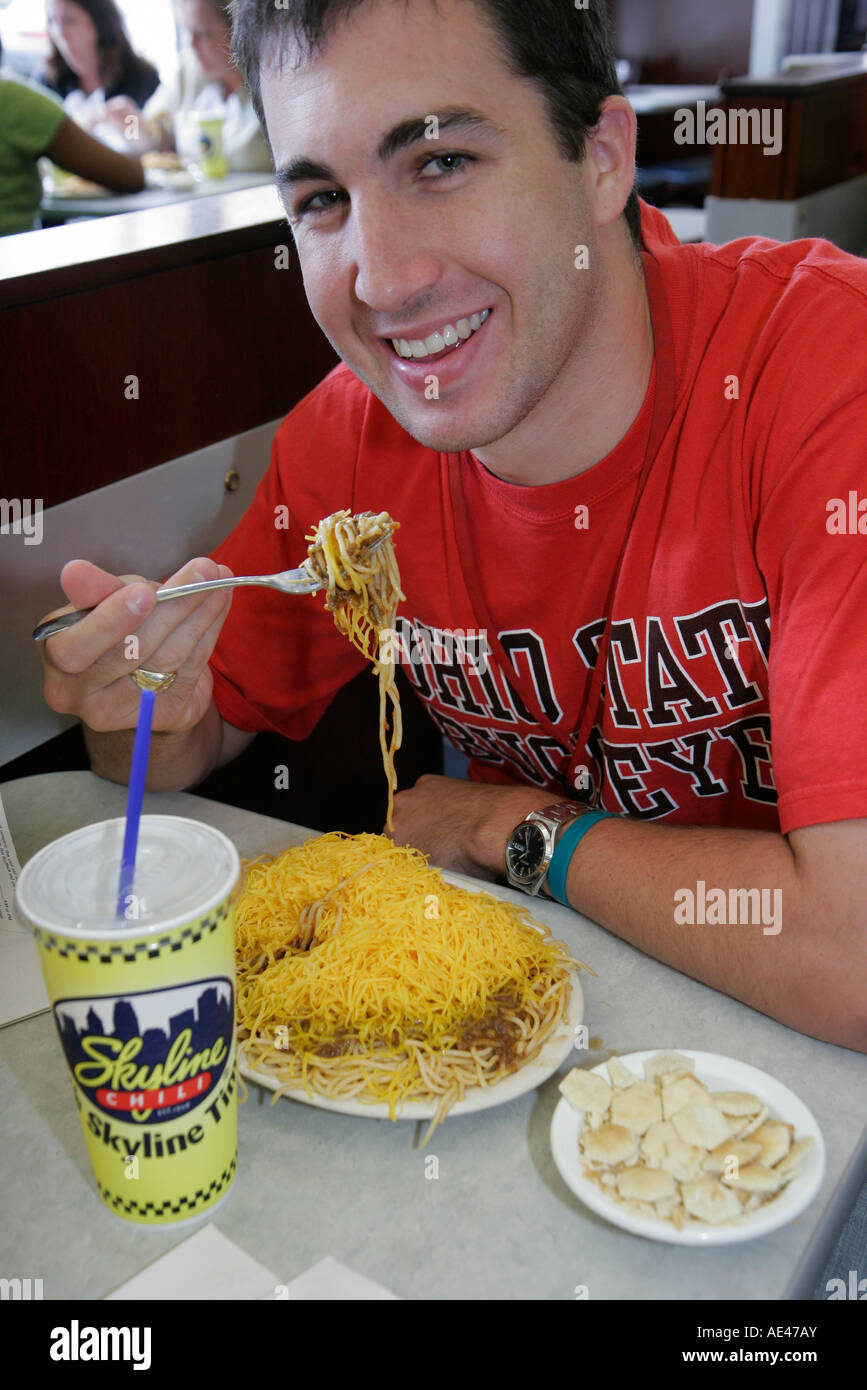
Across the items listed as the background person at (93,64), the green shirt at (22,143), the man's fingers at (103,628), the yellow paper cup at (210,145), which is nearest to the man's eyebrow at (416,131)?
the man's fingers at (103,628)

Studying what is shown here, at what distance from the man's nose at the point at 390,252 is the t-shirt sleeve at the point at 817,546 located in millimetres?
406

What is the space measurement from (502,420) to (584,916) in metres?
0.59

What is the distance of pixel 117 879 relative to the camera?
2.74 feet

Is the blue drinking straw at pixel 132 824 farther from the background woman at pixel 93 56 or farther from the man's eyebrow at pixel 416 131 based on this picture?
the background woman at pixel 93 56

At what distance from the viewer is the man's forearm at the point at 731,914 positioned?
1079 mm

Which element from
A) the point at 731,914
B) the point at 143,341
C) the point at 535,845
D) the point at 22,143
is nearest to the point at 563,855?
the point at 535,845

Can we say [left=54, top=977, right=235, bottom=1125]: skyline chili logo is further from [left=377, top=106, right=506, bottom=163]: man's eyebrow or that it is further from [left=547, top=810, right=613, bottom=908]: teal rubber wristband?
[left=377, top=106, right=506, bottom=163]: man's eyebrow

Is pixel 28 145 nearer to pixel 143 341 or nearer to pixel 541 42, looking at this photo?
pixel 143 341

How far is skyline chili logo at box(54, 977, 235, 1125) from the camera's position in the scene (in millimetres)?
788

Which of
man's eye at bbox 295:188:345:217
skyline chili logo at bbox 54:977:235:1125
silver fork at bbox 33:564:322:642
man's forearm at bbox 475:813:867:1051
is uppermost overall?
man's eye at bbox 295:188:345:217

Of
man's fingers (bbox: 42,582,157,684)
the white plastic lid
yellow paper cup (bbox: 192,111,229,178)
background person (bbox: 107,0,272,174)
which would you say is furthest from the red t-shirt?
background person (bbox: 107,0,272,174)

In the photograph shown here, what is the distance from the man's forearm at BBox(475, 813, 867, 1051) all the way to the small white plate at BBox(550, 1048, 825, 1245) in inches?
4.8

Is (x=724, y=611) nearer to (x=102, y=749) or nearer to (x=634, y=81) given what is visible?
(x=102, y=749)

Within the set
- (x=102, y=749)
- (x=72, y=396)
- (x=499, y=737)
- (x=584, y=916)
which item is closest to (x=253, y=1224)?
(x=584, y=916)
